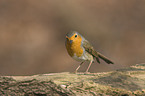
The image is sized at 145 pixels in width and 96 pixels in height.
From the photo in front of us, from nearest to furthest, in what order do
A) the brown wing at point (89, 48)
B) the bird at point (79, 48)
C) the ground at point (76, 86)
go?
the ground at point (76, 86)
the bird at point (79, 48)
the brown wing at point (89, 48)

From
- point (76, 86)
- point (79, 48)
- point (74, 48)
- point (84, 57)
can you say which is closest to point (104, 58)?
point (84, 57)

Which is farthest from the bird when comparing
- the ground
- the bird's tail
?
the ground

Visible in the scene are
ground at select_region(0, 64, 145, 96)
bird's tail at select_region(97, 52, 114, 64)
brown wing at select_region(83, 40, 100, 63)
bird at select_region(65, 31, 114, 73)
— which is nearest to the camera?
ground at select_region(0, 64, 145, 96)

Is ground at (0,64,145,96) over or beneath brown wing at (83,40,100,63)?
beneath

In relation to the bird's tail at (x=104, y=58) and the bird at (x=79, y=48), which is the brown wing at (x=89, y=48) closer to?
the bird at (x=79, y=48)

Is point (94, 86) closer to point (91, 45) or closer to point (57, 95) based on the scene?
point (57, 95)

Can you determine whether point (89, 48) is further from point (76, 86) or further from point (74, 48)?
point (76, 86)

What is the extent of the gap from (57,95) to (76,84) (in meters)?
0.31

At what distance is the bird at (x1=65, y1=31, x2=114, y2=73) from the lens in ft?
14.3

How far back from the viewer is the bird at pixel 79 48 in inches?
171

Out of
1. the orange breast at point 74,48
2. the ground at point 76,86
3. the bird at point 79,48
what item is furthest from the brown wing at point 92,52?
the ground at point 76,86

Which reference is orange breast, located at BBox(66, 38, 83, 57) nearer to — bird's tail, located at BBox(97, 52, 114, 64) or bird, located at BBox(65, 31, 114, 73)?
bird, located at BBox(65, 31, 114, 73)


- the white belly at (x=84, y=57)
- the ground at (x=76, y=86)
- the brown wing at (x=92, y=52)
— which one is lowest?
the ground at (x=76, y=86)

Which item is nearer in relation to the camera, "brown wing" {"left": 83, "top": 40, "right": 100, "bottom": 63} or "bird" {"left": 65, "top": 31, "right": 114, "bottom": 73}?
"bird" {"left": 65, "top": 31, "right": 114, "bottom": 73}
